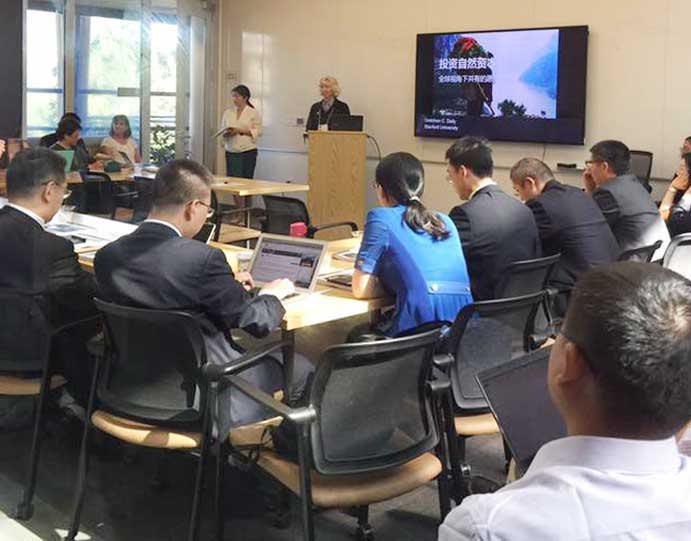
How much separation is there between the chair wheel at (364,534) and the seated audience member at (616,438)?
6.07ft

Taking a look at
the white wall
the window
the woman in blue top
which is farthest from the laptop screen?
the window

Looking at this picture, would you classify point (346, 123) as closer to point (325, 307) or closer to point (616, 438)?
point (325, 307)

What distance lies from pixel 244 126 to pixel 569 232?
6.78 meters

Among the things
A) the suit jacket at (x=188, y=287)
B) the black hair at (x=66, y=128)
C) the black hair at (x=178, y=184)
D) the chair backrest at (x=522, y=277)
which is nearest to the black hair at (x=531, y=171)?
the chair backrest at (x=522, y=277)

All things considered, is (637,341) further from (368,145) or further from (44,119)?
(44,119)

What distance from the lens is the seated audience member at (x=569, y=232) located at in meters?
3.94

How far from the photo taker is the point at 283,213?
5.60 meters

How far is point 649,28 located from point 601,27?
46cm

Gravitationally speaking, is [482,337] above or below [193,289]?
below

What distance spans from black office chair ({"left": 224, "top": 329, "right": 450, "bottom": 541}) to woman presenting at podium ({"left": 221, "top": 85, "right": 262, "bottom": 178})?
317 inches

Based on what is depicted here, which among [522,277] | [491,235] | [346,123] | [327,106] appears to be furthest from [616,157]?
[327,106]

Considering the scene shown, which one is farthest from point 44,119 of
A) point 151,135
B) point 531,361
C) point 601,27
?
point 531,361

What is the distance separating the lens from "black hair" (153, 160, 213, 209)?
2.82 meters

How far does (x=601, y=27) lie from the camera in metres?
7.69
